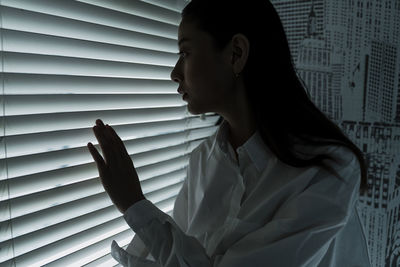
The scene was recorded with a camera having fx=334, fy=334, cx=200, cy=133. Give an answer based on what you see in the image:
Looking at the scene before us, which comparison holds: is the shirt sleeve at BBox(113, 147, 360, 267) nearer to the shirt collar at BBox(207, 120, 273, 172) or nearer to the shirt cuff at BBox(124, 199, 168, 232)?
the shirt cuff at BBox(124, 199, 168, 232)

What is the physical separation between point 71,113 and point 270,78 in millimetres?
522

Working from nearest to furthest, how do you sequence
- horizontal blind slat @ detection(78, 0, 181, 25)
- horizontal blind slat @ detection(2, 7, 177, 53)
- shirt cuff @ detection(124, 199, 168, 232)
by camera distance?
horizontal blind slat @ detection(2, 7, 177, 53), shirt cuff @ detection(124, 199, 168, 232), horizontal blind slat @ detection(78, 0, 181, 25)

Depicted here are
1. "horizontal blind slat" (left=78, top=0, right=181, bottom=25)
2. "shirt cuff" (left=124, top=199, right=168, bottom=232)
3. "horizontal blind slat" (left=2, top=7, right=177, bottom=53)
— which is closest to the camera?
"horizontal blind slat" (left=2, top=7, right=177, bottom=53)

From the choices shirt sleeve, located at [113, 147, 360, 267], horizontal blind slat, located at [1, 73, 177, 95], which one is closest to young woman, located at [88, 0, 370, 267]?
shirt sleeve, located at [113, 147, 360, 267]

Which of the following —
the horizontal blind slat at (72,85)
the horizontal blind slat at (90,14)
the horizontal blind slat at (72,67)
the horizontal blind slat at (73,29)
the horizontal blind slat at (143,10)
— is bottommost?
the horizontal blind slat at (72,85)

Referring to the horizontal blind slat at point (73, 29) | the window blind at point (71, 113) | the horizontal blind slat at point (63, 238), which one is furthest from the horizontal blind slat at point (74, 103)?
the horizontal blind slat at point (63, 238)

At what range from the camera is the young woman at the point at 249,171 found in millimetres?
727

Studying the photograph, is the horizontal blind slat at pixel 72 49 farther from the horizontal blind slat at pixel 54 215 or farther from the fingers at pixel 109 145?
the horizontal blind slat at pixel 54 215

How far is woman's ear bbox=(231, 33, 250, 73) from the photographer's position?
2.79 feet

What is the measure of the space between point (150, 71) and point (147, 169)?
0.30 m

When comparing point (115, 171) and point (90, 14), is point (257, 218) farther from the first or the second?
point (90, 14)

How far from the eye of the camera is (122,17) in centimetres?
89

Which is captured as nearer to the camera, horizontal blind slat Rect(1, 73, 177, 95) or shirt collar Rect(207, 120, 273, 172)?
horizontal blind slat Rect(1, 73, 177, 95)

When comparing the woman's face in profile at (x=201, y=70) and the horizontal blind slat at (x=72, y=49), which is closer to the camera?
the horizontal blind slat at (x=72, y=49)
